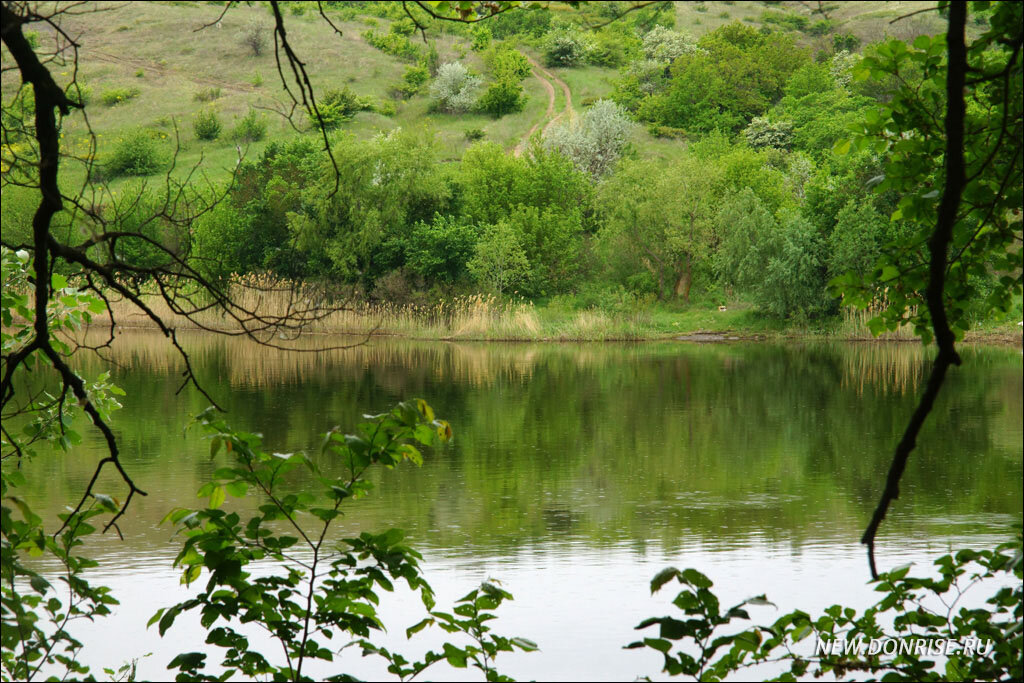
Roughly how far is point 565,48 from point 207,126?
28.3m

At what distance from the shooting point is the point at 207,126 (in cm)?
5284

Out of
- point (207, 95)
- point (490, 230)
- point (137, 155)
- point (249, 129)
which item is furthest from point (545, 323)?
point (207, 95)

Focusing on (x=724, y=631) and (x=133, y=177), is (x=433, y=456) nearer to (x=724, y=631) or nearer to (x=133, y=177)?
(x=724, y=631)

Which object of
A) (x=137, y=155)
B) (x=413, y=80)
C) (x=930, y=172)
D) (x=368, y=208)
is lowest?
(x=368, y=208)

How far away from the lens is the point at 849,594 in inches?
279

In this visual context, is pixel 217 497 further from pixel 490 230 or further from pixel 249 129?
pixel 249 129

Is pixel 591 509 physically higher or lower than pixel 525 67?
lower

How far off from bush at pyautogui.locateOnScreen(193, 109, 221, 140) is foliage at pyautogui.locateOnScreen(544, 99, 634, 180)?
1721 cm

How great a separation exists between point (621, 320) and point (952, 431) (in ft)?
60.5

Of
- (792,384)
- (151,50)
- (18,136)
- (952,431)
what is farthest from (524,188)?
(151,50)

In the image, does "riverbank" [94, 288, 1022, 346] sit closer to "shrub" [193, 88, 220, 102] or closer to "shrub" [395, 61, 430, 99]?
"shrub" [193, 88, 220, 102]

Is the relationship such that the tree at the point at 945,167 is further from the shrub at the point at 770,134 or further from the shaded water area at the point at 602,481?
the shrub at the point at 770,134

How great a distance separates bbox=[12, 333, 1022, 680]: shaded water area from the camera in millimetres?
6965

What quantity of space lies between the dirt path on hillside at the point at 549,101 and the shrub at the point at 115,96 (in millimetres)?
22642
